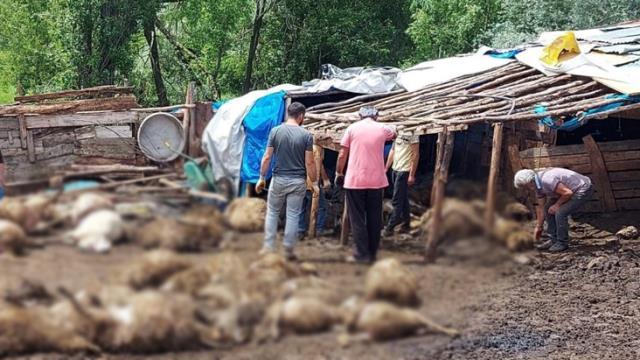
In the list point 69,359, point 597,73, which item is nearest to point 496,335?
point 597,73

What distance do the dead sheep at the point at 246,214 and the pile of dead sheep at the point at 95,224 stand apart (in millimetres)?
94

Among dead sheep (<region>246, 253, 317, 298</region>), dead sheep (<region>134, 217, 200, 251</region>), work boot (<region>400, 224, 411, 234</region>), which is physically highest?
dead sheep (<region>134, 217, 200, 251</region>)

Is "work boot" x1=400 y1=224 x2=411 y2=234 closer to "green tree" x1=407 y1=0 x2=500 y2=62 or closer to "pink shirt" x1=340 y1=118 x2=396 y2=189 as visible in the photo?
"pink shirt" x1=340 y1=118 x2=396 y2=189

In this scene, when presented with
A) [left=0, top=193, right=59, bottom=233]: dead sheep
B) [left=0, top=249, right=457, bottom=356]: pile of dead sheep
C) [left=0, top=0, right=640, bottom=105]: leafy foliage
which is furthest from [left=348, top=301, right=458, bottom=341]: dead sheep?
[left=0, top=0, right=640, bottom=105]: leafy foliage

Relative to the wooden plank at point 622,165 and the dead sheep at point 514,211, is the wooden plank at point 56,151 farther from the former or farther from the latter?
the wooden plank at point 622,165

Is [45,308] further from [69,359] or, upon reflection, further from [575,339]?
[575,339]

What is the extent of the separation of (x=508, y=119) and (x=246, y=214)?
2.49 meters

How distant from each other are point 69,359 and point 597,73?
8782 millimetres

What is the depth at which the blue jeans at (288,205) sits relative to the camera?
5.28 ft

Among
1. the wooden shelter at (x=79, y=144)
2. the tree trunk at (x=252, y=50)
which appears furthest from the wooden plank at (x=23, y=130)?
the tree trunk at (x=252, y=50)

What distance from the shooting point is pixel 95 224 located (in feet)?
4.41

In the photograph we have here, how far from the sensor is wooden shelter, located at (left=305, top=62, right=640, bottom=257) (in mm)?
2078

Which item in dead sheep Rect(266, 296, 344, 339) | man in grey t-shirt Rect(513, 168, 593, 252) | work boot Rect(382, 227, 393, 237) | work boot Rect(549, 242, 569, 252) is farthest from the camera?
work boot Rect(549, 242, 569, 252)

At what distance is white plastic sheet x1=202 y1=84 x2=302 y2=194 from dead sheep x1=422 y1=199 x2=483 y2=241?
1.53 ft
